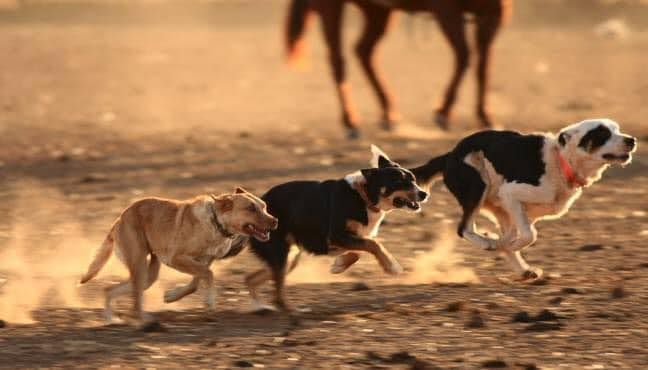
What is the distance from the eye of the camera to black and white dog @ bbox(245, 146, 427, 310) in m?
9.47

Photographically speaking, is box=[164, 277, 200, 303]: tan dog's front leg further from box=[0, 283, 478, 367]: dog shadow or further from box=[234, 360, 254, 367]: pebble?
box=[234, 360, 254, 367]: pebble

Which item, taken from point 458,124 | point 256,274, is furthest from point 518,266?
point 458,124

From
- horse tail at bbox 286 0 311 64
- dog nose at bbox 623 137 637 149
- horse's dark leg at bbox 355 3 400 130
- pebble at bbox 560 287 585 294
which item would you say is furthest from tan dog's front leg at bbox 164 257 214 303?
horse tail at bbox 286 0 311 64

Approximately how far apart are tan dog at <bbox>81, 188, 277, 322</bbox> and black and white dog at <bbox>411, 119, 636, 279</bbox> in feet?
5.71

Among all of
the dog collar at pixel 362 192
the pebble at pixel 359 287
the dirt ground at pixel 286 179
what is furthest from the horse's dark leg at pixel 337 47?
the dog collar at pixel 362 192

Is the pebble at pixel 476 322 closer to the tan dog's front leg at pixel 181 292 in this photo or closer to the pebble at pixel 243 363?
the pebble at pixel 243 363

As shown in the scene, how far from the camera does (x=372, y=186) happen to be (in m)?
9.48

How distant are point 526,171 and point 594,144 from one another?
45 cm

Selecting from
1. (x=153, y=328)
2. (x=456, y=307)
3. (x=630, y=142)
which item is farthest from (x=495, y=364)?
(x=630, y=142)

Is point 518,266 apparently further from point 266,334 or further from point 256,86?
point 256,86

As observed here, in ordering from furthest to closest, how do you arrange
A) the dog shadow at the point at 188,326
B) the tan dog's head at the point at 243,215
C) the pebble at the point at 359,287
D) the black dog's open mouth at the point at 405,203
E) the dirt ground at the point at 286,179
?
the pebble at the point at 359,287 → the black dog's open mouth at the point at 405,203 → the tan dog's head at the point at 243,215 → the dirt ground at the point at 286,179 → the dog shadow at the point at 188,326

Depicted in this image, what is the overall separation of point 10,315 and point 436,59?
2577cm

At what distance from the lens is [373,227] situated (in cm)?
966

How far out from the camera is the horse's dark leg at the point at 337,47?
1911cm
